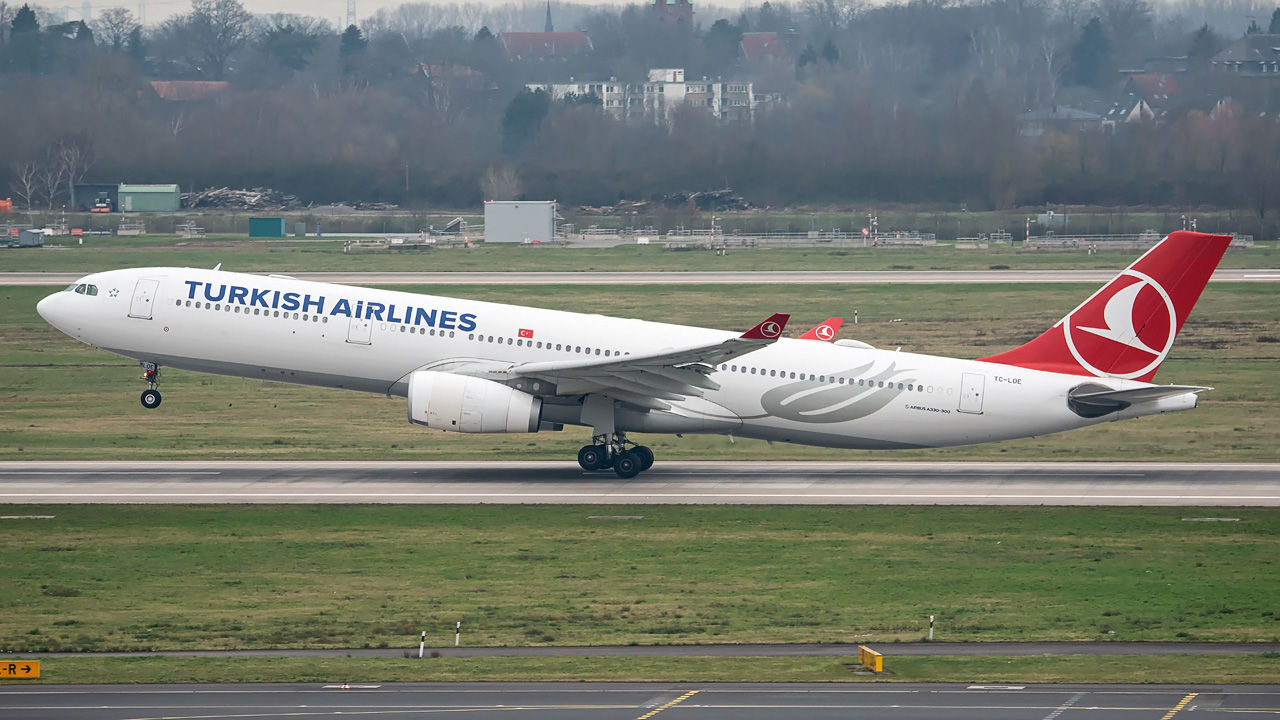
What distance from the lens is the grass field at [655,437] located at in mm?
48781

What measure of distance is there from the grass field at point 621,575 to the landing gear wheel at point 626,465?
4245 mm

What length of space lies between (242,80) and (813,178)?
71.9m

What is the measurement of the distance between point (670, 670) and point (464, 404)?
57.5ft

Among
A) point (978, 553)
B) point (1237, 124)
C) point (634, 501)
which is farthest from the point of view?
point (1237, 124)

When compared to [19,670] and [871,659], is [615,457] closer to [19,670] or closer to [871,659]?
[871,659]

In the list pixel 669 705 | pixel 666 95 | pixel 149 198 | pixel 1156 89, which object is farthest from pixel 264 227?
pixel 669 705

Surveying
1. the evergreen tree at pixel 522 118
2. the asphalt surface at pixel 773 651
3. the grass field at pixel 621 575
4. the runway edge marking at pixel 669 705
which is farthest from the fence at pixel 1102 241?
the runway edge marking at pixel 669 705

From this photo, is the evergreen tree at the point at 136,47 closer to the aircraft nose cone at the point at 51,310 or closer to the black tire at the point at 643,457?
the aircraft nose cone at the point at 51,310

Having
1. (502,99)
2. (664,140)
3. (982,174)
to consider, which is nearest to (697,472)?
(982,174)

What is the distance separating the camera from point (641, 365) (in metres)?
40.9

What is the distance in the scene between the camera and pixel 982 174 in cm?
11794

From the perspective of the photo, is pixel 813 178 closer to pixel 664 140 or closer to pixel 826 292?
pixel 664 140

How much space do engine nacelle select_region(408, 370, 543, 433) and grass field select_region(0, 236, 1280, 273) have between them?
185ft

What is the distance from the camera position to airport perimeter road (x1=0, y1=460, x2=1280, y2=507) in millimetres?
40250
